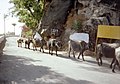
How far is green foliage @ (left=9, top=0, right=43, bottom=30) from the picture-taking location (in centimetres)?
3825

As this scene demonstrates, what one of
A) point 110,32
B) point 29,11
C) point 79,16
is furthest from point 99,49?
point 29,11

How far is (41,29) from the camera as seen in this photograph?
31.9 metres

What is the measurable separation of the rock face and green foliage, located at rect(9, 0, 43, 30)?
480 centimetres

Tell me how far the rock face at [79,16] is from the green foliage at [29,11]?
15.8ft

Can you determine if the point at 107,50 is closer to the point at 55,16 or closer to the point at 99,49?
the point at 99,49

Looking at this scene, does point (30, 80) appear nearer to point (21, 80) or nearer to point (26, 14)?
point (21, 80)

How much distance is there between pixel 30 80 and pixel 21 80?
1.18ft

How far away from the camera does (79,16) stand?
27.0 meters

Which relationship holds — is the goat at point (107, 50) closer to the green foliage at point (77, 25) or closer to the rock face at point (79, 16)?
the rock face at point (79, 16)

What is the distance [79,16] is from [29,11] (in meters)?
14.4

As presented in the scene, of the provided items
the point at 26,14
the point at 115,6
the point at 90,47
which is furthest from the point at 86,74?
the point at 26,14

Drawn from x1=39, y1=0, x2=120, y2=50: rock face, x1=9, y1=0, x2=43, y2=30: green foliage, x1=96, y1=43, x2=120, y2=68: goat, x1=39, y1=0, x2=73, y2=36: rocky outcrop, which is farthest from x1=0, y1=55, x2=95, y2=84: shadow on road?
x1=9, y1=0, x2=43, y2=30: green foliage

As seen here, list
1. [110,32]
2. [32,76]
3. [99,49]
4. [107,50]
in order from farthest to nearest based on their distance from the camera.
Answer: [110,32]
[99,49]
[107,50]
[32,76]

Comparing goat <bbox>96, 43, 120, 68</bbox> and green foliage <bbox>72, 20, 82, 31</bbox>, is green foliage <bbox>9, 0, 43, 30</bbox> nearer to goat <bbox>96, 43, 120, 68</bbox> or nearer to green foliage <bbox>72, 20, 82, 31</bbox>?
green foliage <bbox>72, 20, 82, 31</bbox>
